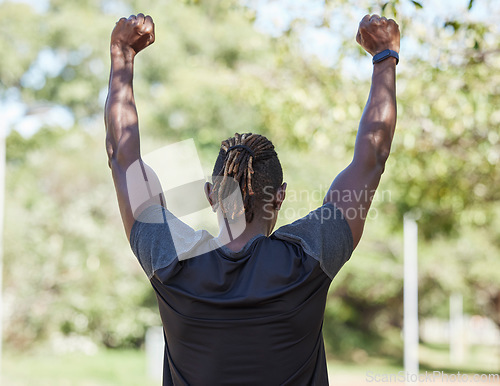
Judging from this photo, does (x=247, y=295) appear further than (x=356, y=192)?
No

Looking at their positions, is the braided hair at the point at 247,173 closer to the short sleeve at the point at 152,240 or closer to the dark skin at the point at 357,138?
the dark skin at the point at 357,138

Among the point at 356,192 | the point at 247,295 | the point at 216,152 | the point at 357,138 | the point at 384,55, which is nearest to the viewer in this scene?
the point at 247,295

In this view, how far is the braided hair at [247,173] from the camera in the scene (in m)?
1.77

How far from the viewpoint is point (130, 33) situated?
1.98 m

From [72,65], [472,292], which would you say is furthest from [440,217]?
[72,65]

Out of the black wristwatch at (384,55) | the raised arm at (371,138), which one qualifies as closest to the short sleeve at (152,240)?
the raised arm at (371,138)

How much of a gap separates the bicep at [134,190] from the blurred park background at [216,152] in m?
4.03

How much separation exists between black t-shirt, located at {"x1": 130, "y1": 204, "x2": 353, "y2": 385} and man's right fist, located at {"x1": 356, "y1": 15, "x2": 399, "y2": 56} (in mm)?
619

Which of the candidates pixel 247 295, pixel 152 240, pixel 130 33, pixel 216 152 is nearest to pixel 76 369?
pixel 216 152

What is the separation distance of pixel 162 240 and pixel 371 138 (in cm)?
66

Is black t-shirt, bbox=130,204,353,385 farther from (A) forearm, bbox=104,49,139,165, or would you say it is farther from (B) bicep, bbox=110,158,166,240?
(A) forearm, bbox=104,49,139,165

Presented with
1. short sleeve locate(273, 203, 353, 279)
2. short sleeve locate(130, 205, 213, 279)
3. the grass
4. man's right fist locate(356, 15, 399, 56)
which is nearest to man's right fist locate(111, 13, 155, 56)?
short sleeve locate(130, 205, 213, 279)

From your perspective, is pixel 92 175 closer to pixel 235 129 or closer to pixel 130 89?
pixel 235 129

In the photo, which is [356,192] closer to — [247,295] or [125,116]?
[247,295]
